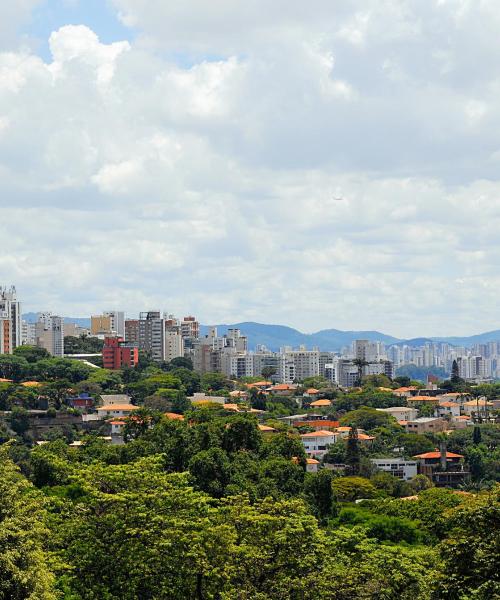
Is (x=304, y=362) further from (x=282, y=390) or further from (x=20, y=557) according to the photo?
(x=20, y=557)

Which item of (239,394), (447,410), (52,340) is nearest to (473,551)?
(447,410)

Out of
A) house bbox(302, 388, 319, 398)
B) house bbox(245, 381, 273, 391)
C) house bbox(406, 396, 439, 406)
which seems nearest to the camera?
house bbox(406, 396, 439, 406)

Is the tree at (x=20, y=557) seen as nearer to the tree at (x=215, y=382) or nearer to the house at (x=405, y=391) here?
the tree at (x=215, y=382)

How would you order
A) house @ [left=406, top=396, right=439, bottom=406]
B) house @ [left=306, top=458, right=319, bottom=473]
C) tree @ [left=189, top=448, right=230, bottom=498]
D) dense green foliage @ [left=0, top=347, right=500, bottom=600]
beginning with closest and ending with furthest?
dense green foliage @ [left=0, top=347, right=500, bottom=600], tree @ [left=189, top=448, right=230, bottom=498], house @ [left=306, top=458, right=319, bottom=473], house @ [left=406, top=396, right=439, bottom=406]

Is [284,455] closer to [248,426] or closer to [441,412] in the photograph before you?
[248,426]

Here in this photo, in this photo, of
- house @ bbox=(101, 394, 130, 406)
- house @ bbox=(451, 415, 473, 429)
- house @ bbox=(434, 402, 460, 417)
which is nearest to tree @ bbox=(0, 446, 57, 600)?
house @ bbox=(101, 394, 130, 406)

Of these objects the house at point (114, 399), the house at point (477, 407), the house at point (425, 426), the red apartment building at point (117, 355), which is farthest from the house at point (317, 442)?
the red apartment building at point (117, 355)

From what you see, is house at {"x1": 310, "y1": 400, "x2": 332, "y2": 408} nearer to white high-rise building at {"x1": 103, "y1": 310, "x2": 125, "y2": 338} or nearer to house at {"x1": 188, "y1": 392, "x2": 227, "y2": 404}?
house at {"x1": 188, "y1": 392, "x2": 227, "y2": 404}
